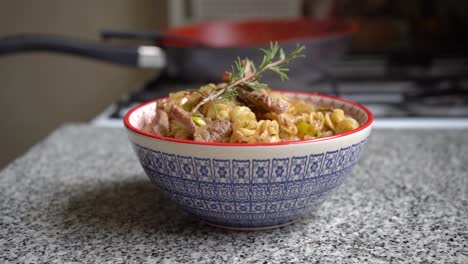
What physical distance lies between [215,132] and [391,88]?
2.92 ft

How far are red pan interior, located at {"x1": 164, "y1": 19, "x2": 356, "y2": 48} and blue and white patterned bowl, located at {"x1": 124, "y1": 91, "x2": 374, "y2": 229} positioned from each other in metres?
0.96

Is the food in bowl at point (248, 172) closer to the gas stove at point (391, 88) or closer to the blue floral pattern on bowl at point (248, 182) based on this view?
the blue floral pattern on bowl at point (248, 182)

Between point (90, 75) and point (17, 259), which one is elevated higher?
point (17, 259)

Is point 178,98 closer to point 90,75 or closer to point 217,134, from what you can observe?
point 217,134

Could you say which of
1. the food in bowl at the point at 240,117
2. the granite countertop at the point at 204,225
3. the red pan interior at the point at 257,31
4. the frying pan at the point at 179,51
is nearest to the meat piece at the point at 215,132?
the food in bowl at the point at 240,117

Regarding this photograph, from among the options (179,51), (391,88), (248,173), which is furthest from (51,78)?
(248,173)

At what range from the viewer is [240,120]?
59cm

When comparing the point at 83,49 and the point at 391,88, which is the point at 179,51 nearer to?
the point at 83,49

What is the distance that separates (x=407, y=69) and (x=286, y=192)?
1.16 meters

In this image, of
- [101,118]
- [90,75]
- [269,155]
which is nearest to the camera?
[269,155]

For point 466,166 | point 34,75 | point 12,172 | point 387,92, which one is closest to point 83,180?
point 12,172

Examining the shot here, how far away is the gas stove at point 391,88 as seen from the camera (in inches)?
45.1

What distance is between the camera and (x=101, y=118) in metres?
1.19

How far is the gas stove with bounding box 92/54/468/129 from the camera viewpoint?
45.1 inches
